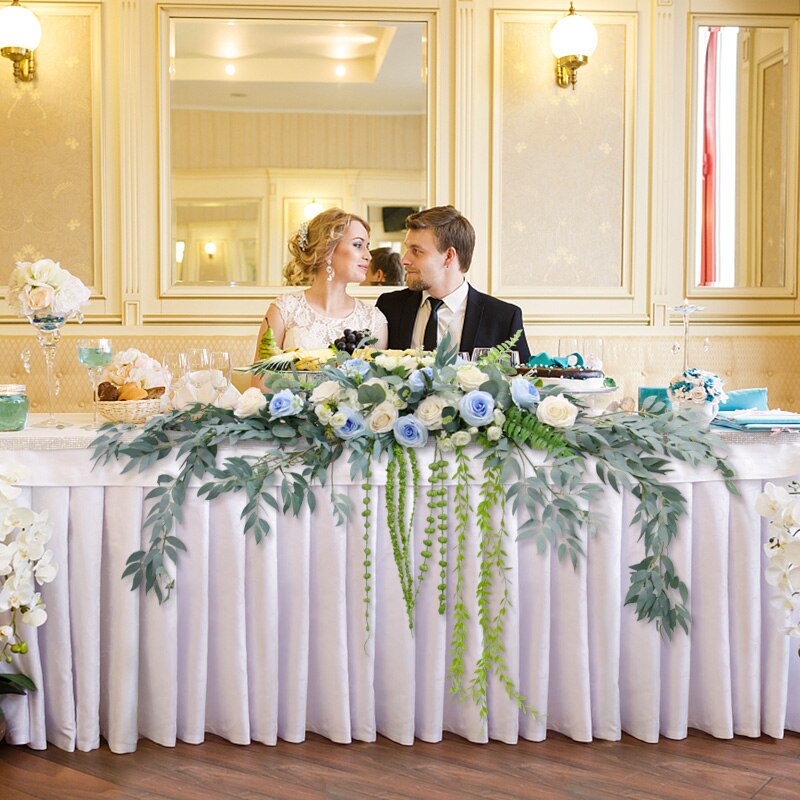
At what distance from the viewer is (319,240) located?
150 inches

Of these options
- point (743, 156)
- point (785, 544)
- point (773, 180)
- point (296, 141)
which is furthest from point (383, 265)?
point (785, 544)

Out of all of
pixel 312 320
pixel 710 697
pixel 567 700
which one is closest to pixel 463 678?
pixel 567 700

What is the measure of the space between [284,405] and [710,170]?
11.0ft

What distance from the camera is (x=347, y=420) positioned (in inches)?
86.6

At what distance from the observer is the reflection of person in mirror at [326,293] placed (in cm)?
377

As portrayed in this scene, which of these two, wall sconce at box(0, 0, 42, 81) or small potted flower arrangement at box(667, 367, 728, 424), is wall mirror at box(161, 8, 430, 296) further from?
small potted flower arrangement at box(667, 367, 728, 424)

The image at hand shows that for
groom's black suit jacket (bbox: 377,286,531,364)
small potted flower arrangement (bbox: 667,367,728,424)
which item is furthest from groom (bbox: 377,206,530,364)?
small potted flower arrangement (bbox: 667,367,728,424)

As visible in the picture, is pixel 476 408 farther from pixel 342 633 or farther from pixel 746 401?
pixel 746 401

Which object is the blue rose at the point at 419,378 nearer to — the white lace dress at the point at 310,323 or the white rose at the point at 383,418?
the white rose at the point at 383,418

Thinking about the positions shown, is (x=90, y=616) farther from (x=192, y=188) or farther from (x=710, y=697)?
(x=192, y=188)

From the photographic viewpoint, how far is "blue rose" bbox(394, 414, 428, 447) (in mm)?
2205

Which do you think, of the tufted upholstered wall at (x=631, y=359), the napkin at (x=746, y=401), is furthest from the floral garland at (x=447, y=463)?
the tufted upholstered wall at (x=631, y=359)

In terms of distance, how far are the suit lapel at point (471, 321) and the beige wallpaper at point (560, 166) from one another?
831 mm

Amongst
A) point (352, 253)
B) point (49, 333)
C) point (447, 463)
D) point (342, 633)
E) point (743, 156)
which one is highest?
point (743, 156)
